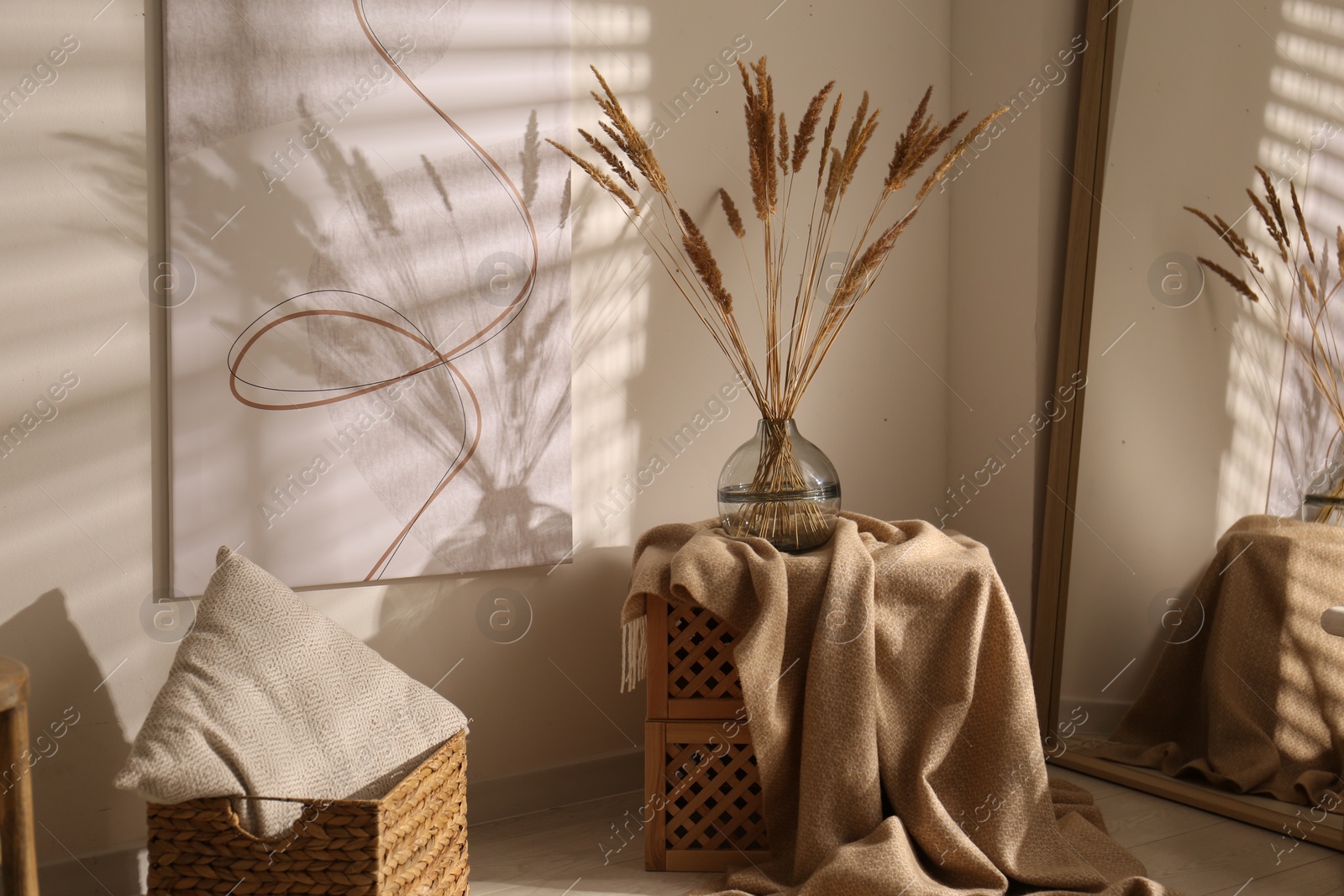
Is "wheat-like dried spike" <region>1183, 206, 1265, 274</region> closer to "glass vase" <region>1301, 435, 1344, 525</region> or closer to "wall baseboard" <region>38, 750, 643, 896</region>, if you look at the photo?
"glass vase" <region>1301, 435, 1344, 525</region>

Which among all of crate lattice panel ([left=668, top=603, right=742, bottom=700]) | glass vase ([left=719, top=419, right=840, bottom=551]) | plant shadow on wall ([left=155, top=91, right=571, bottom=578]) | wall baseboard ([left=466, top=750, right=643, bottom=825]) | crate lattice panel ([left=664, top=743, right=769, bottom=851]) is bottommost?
wall baseboard ([left=466, top=750, right=643, bottom=825])

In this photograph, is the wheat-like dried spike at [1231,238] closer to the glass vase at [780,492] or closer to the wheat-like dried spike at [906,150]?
the wheat-like dried spike at [906,150]

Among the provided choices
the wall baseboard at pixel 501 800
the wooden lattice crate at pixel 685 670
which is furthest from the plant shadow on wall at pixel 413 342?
the wall baseboard at pixel 501 800

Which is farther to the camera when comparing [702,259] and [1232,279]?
[1232,279]

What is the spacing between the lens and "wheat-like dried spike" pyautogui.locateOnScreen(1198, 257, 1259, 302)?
6.86 ft

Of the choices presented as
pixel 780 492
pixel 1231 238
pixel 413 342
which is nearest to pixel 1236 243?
pixel 1231 238

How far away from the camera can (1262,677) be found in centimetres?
203

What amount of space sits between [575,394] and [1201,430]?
1347 millimetres

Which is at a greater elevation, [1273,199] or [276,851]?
[1273,199]

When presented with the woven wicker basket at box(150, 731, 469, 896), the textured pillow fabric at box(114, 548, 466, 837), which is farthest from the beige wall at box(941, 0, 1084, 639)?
the woven wicker basket at box(150, 731, 469, 896)

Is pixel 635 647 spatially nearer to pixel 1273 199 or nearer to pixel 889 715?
pixel 889 715

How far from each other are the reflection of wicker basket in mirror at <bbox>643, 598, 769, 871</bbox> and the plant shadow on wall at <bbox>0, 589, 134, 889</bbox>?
0.92 m

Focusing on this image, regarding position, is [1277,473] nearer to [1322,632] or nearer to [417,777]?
[1322,632]

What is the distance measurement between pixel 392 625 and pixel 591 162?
1047 mm
